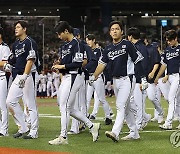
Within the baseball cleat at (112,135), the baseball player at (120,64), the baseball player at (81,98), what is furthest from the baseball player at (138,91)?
the baseball cleat at (112,135)

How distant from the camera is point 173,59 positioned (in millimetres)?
13312

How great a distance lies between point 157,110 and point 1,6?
3719cm

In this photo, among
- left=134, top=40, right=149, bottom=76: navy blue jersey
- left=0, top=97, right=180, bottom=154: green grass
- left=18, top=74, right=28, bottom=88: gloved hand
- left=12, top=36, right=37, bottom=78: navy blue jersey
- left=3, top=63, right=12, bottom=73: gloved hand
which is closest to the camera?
left=0, top=97, right=180, bottom=154: green grass

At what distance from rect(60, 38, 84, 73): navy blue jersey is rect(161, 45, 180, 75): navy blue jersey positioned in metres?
3.37

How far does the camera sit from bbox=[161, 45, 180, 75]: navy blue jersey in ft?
43.4

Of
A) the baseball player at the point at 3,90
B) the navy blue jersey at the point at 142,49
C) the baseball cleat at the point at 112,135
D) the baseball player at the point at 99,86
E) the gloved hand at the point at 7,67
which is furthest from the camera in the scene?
the baseball player at the point at 99,86

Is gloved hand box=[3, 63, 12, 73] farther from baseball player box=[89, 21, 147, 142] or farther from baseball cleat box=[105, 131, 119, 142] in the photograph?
baseball cleat box=[105, 131, 119, 142]

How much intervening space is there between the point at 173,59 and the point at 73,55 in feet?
11.8

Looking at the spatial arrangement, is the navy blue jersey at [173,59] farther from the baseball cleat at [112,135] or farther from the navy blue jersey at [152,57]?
the baseball cleat at [112,135]

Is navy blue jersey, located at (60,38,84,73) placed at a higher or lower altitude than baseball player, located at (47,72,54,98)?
higher

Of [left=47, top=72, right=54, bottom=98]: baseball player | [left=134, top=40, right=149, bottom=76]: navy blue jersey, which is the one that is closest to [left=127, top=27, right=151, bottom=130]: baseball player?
[left=134, top=40, right=149, bottom=76]: navy blue jersey

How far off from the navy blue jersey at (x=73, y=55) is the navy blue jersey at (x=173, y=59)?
11.1 ft

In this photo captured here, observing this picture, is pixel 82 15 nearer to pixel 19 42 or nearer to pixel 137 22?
pixel 137 22

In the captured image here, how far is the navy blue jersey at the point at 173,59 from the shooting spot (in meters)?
13.2
